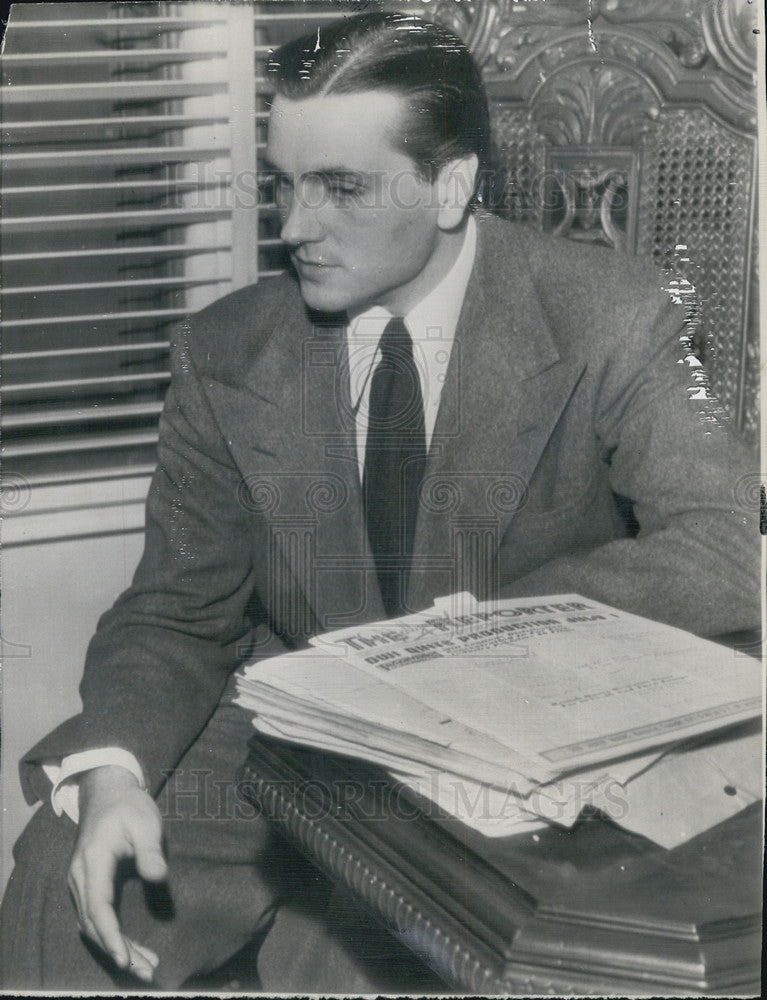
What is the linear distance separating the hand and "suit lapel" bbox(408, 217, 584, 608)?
432 millimetres

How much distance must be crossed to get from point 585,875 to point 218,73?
1.05 metres

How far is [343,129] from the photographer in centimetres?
119

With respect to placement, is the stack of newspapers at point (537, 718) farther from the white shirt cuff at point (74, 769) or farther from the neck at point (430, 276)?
the neck at point (430, 276)

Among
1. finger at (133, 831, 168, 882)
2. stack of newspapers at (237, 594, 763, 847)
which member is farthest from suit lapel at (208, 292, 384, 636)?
finger at (133, 831, 168, 882)

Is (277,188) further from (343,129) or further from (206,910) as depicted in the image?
(206,910)

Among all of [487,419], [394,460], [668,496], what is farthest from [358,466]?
[668,496]

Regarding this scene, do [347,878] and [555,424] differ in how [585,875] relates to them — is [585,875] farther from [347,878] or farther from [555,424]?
[555,424]

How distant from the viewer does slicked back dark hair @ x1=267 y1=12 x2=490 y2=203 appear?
1.18 meters

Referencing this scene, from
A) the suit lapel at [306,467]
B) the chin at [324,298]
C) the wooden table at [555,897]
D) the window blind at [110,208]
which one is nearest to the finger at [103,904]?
the wooden table at [555,897]

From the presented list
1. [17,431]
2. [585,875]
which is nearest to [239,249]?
[17,431]

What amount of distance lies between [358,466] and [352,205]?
Result: 338 mm

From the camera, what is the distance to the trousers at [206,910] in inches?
43.9

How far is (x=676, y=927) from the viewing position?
770 mm

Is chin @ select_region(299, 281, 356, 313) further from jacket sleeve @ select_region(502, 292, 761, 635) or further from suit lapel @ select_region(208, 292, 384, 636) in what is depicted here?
jacket sleeve @ select_region(502, 292, 761, 635)
